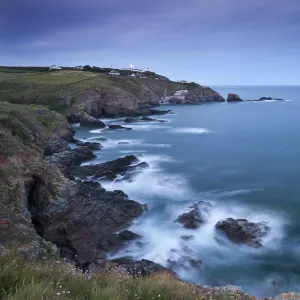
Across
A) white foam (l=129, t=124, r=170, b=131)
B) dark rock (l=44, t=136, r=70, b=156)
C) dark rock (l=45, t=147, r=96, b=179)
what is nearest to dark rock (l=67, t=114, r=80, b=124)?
white foam (l=129, t=124, r=170, b=131)

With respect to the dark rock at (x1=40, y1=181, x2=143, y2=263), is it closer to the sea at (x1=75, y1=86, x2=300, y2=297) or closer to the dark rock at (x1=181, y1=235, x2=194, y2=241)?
the sea at (x1=75, y1=86, x2=300, y2=297)

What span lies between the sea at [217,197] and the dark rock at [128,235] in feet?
0.97

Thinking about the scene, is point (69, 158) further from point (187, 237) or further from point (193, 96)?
point (193, 96)

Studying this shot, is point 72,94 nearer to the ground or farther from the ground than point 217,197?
farther from the ground

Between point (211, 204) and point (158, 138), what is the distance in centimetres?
2912

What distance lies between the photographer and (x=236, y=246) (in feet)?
58.2

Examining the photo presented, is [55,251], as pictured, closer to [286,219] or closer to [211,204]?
[211,204]

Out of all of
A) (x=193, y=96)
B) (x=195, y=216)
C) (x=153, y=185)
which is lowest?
(x=153, y=185)

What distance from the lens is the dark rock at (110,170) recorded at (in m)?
28.3

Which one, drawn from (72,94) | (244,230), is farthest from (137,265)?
→ (72,94)

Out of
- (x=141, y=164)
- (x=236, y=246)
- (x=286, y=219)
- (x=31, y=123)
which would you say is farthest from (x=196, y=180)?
(x=31, y=123)

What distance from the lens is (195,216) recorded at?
20500 mm

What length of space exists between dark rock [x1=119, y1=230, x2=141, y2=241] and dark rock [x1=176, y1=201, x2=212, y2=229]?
133 inches

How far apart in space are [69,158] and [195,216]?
15.6 m
